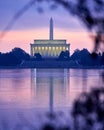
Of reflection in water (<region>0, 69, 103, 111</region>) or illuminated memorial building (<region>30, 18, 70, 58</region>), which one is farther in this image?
illuminated memorial building (<region>30, 18, 70, 58</region>)

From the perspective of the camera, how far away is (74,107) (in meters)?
1.50

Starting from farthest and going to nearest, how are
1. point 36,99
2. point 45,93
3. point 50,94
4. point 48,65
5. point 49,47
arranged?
1. point 49,47
2. point 48,65
3. point 45,93
4. point 50,94
5. point 36,99

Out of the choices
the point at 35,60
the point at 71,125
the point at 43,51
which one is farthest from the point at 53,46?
the point at 71,125

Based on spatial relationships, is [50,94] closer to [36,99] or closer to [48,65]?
[36,99]

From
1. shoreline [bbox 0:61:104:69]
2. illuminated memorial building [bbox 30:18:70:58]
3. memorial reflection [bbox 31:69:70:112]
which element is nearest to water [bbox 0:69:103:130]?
memorial reflection [bbox 31:69:70:112]

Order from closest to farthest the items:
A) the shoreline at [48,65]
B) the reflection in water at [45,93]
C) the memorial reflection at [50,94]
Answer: the reflection in water at [45,93] < the memorial reflection at [50,94] < the shoreline at [48,65]

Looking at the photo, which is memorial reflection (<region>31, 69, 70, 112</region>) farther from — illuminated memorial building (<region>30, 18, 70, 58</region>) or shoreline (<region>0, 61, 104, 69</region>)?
illuminated memorial building (<region>30, 18, 70, 58</region>)

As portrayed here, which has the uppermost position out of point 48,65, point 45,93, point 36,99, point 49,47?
point 49,47

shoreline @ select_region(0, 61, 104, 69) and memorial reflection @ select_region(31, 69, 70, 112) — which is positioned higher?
shoreline @ select_region(0, 61, 104, 69)

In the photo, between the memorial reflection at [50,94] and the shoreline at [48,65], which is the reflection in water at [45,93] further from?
the shoreline at [48,65]

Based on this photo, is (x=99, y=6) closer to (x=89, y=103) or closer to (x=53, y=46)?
(x=89, y=103)

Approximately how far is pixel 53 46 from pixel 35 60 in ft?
35.9

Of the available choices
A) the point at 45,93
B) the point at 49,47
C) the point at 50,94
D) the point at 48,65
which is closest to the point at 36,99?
the point at 50,94

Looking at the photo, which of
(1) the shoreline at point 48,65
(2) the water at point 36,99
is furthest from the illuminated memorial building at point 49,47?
(2) the water at point 36,99
